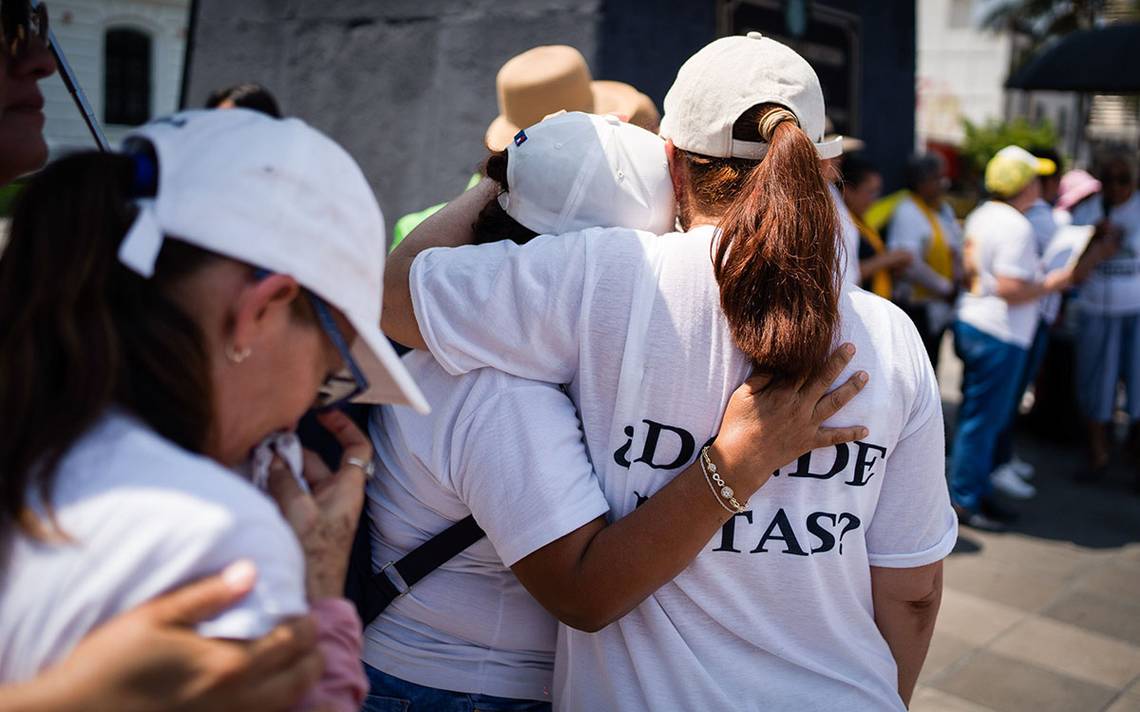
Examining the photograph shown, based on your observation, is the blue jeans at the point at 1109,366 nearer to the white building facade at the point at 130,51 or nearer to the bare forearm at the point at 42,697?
the bare forearm at the point at 42,697

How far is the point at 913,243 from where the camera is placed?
20.3 ft

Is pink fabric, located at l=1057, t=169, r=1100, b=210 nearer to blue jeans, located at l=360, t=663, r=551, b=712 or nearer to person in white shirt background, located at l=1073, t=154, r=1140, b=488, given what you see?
person in white shirt background, located at l=1073, t=154, r=1140, b=488

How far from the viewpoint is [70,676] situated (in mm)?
875

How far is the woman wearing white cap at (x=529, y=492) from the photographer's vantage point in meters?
1.57

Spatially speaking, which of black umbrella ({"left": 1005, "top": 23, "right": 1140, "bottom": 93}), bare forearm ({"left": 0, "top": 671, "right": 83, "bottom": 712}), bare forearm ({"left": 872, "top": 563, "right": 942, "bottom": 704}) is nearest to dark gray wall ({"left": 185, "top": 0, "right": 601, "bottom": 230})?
bare forearm ({"left": 872, "top": 563, "right": 942, "bottom": 704})

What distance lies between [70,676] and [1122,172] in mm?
7312

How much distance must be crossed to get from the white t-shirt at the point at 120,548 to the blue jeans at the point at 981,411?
545 centimetres

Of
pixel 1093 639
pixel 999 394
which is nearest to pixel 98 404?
pixel 1093 639

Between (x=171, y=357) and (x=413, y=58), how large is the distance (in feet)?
16.0

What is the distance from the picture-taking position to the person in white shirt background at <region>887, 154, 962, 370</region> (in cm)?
617

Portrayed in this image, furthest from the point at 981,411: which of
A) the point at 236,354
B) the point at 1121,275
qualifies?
the point at 236,354

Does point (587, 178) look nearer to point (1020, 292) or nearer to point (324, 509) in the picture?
point (324, 509)

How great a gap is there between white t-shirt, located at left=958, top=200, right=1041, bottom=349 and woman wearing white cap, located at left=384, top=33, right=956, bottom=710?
4481 millimetres

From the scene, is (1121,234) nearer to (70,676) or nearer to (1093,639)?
(1093,639)
